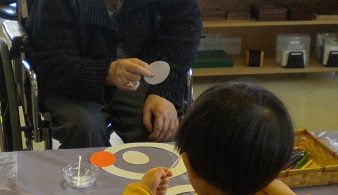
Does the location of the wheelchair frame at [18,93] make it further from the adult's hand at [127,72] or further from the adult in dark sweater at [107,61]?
the adult's hand at [127,72]

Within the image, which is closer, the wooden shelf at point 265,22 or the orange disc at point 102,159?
the orange disc at point 102,159

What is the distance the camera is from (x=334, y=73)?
3.28 meters

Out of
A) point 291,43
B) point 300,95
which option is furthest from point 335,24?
point 300,95

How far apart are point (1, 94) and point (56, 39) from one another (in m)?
0.27

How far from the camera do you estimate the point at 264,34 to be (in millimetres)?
3217

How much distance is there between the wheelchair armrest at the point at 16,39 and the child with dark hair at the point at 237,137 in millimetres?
788

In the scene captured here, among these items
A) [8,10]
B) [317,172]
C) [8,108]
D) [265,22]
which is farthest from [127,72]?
[265,22]

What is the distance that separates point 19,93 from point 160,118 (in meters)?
0.49

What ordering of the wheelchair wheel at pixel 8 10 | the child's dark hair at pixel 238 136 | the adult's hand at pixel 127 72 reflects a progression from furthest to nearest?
1. the wheelchair wheel at pixel 8 10
2. the adult's hand at pixel 127 72
3. the child's dark hair at pixel 238 136

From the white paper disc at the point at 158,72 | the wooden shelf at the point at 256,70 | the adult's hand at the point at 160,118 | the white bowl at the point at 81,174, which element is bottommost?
the wooden shelf at the point at 256,70

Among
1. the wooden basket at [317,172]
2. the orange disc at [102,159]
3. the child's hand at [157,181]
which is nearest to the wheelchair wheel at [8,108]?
the orange disc at [102,159]

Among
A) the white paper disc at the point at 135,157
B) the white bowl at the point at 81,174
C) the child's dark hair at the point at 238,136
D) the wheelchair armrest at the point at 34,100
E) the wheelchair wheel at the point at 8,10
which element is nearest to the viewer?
the child's dark hair at the point at 238,136

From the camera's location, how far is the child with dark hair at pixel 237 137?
708 millimetres

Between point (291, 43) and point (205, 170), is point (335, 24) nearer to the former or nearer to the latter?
point (291, 43)
